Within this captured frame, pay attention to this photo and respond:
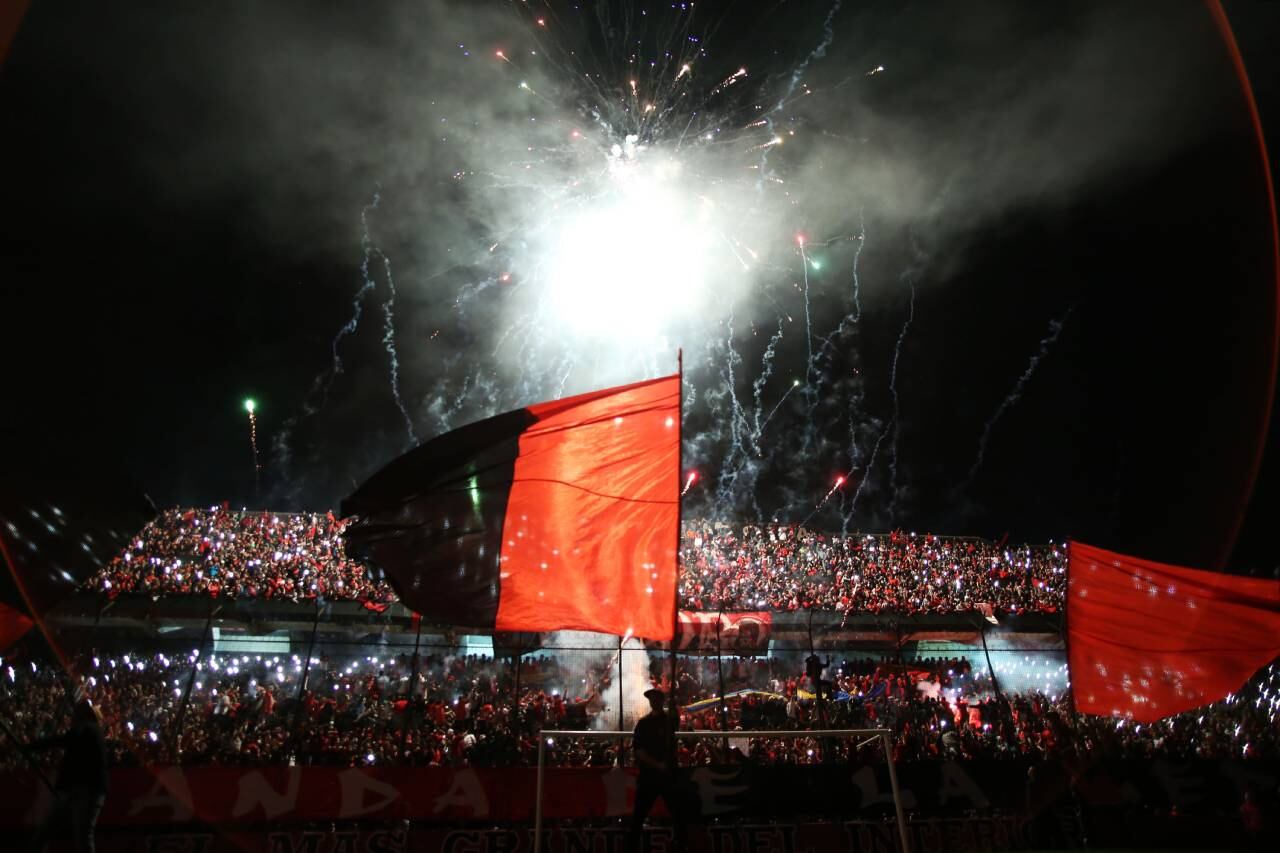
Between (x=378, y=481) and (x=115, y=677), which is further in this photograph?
(x=115, y=677)

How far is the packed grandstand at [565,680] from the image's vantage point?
1465 centimetres

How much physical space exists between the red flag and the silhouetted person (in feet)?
43.1

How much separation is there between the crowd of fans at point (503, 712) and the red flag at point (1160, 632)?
136cm

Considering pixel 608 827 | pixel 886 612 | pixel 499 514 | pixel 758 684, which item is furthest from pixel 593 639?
pixel 499 514

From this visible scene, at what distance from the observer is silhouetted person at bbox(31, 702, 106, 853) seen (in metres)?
8.17

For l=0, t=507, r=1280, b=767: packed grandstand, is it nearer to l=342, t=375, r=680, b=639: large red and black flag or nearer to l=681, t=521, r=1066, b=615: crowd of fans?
l=681, t=521, r=1066, b=615: crowd of fans

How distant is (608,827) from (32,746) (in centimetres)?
799

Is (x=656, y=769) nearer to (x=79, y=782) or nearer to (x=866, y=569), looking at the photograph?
(x=79, y=782)

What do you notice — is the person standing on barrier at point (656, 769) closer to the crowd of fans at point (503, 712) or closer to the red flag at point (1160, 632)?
the crowd of fans at point (503, 712)

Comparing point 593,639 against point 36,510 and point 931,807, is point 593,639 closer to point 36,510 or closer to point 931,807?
point 931,807

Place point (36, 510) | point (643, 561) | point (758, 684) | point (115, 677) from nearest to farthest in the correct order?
1. point (643, 561)
2. point (36, 510)
3. point (115, 677)
4. point (758, 684)

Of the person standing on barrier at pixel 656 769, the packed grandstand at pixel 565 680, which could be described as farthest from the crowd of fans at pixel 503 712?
the person standing on barrier at pixel 656 769

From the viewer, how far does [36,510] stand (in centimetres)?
1048

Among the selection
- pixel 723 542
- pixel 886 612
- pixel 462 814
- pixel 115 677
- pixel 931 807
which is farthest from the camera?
pixel 723 542
